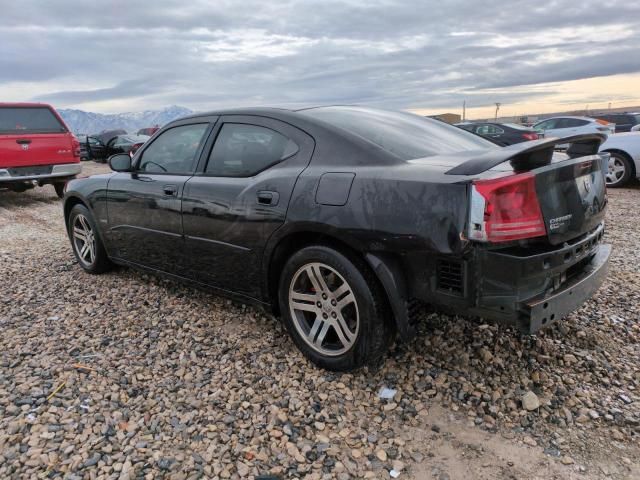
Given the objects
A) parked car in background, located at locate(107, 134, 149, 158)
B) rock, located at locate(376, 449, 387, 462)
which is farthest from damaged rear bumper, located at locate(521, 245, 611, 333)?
parked car in background, located at locate(107, 134, 149, 158)

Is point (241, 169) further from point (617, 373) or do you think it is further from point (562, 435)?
point (617, 373)

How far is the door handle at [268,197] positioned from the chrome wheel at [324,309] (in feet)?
1.39

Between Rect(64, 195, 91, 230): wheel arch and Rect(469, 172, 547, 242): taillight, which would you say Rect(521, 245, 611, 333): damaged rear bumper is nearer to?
Rect(469, 172, 547, 242): taillight

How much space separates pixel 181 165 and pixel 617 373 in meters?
3.14

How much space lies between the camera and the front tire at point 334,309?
2586 millimetres

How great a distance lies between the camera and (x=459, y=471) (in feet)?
6.93

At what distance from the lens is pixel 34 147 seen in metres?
9.20

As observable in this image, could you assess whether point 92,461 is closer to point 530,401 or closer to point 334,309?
point 334,309

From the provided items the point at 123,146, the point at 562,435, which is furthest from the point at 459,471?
the point at 123,146

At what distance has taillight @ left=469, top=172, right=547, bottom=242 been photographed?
215 cm

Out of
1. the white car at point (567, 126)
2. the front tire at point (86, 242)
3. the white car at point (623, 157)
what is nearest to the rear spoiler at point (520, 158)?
the front tire at point (86, 242)

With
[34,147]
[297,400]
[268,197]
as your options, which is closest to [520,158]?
[268,197]

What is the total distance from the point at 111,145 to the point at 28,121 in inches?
453

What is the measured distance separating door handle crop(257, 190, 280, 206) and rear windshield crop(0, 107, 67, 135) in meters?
8.11
